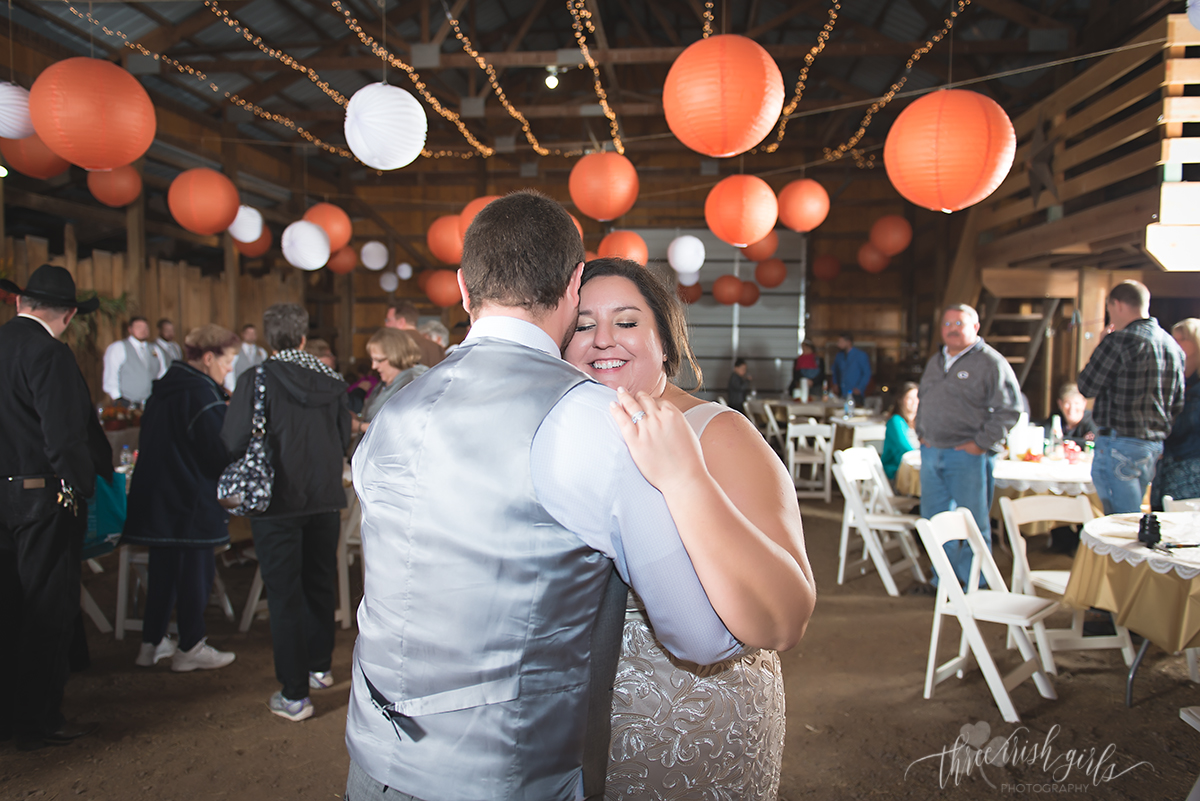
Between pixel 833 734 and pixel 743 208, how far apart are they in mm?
3632

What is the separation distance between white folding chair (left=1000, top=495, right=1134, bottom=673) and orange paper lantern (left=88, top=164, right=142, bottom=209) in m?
7.27

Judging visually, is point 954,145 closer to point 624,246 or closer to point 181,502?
point 181,502

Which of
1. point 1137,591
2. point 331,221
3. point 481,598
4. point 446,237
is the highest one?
point 331,221

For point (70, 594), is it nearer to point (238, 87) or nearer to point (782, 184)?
point (238, 87)

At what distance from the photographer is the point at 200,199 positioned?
5.72 metres

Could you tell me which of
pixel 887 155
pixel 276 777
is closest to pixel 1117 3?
pixel 887 155

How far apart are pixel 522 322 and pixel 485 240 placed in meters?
0.13

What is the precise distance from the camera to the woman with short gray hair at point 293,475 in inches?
115

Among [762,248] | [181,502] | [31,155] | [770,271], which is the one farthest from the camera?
[770,271]

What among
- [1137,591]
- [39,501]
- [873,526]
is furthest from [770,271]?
[39,501]

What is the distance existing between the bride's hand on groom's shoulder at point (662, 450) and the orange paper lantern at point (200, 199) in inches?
234

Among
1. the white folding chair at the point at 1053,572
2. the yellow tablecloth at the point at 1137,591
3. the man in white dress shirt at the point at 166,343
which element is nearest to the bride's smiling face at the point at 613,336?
the yellow tablecloth at the point at 1137,591

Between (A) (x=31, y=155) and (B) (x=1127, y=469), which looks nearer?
(B) (x=1127, y=469)

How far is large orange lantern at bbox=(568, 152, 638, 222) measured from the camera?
535 cm
